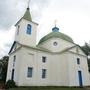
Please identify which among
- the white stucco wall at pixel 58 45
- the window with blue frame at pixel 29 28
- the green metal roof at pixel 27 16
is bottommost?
the white stucco wall at pixel 58 45

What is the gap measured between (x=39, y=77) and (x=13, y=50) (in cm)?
763

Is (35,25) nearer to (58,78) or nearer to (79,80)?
(58,78)

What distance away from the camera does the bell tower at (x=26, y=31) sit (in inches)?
892

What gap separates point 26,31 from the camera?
23.4 meters

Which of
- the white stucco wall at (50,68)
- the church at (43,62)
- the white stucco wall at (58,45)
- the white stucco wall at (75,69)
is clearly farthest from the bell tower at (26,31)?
the white stucco wall at (75,69)

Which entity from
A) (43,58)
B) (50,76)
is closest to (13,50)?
(43,58)

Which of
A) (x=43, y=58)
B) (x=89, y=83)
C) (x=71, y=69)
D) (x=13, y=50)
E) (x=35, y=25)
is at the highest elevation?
(x=35, y=25)

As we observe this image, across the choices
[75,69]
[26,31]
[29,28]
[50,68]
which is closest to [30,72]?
[50,68]

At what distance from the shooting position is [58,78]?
22.5 metres

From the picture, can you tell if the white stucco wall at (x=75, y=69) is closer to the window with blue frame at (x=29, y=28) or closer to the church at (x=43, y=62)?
the church at (x=43, y=62)

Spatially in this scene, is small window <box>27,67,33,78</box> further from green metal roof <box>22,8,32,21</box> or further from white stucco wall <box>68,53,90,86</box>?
green metal roof <box>22,8,32,21</box>

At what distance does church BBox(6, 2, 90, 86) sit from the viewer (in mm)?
20036

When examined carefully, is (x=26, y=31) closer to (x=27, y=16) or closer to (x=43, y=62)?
(x=27, y=16)

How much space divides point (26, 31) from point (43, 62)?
680 cm
